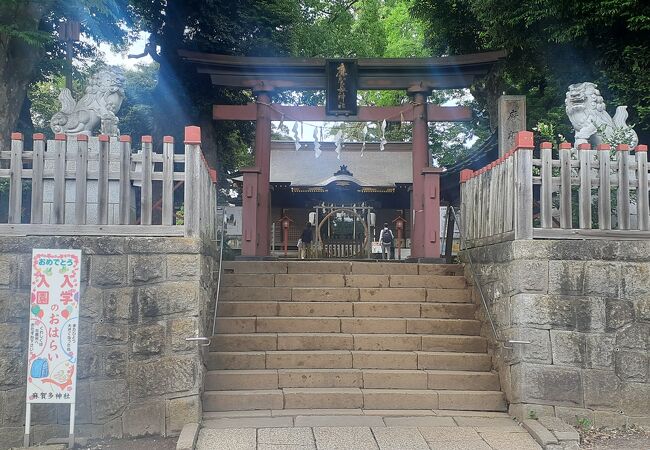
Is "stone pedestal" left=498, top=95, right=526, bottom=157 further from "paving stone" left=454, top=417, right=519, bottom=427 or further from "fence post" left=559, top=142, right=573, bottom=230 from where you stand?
"paving stone" left=454, top=417, right=519, bottom=427

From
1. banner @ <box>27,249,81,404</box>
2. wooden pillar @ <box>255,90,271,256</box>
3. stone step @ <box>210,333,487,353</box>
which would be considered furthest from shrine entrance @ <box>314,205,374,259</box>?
banner @ <box>27,249,81,404</box>

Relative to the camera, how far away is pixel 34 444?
4918 millimetres

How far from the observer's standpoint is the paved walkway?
190 inches

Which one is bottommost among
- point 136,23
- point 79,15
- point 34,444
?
point 34,444

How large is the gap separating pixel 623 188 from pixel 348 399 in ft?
12.4

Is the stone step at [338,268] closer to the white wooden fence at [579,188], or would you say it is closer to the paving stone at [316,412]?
the white wooden fence at [579,188]

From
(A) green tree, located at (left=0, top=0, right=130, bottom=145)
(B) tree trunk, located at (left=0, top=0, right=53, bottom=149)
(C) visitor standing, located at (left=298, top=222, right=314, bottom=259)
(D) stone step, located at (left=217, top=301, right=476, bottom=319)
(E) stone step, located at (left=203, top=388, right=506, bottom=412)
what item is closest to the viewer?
(E) stone step, located at (left=203, top=388, right=506, bottom=412)

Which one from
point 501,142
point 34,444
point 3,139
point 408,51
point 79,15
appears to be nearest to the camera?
point 34,444

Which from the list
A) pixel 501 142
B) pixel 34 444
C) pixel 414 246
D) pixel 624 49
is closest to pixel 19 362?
pixel 34 444

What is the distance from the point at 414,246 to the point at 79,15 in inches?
318

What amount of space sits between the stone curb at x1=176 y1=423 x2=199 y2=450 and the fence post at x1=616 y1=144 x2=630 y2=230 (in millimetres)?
4869

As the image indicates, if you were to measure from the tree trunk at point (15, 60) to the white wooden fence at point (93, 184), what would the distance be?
4470 mm

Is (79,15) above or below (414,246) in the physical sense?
above

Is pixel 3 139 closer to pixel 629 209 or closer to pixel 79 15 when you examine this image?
pixel 79 15
